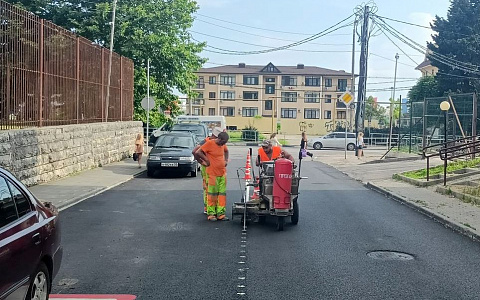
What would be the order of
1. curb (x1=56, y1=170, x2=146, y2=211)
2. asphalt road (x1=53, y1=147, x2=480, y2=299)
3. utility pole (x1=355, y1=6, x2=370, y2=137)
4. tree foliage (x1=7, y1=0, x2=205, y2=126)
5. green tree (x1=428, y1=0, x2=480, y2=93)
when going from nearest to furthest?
asphalt road (x1=53, y1=147, x2=480, y2=299) < curb (x1=56, y1=170, x2=146, y2=211) < tree foliage (x1=7, y1=0, x2=205, y2=126) < utility pole (x1=355, y1=6, x2=370, y2=137) < green tree (x1=428, y1=0, x2=480, y2=93)

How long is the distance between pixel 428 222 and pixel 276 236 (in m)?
3.47

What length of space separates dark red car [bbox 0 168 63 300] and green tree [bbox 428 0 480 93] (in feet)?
144

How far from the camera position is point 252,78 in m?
86.4

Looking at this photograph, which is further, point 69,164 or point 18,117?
point 69,164

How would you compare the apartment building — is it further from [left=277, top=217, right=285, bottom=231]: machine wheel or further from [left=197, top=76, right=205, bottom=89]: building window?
[left=277, top=217, right=285, bottom=231]: machine wheel

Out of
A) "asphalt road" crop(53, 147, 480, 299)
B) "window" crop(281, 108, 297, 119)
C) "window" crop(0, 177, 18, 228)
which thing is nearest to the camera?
"window" crop(0, 177, 18, 228)

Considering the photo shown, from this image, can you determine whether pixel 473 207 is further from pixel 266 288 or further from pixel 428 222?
pixel 266 288

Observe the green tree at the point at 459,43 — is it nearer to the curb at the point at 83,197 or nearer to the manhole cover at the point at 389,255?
the curb at the point at 83,197

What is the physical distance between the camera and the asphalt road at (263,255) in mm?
6176

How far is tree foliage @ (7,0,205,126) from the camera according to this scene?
30.6 m

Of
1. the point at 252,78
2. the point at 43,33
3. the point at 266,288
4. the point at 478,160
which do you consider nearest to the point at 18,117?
the point at 43,33

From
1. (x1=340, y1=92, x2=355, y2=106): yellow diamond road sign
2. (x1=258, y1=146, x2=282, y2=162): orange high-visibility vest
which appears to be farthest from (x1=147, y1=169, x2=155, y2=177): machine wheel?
(x1=340, y1=92, x2=355, y2=106): yellow diamond road sign

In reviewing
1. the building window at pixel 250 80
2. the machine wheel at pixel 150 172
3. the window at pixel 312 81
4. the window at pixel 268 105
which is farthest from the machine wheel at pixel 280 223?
the window at pixel 312 81

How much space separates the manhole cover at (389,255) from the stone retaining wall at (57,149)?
26.2 feet
